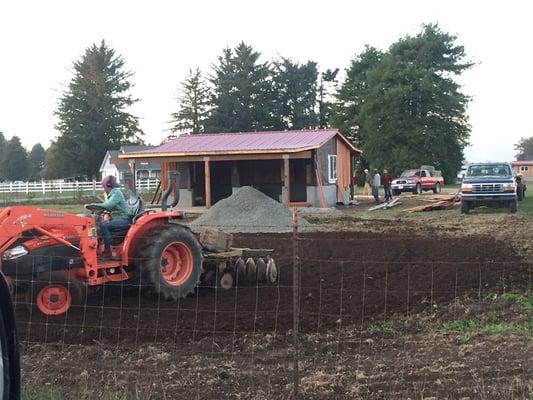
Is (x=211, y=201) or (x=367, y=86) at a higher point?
(x=367, y=86)

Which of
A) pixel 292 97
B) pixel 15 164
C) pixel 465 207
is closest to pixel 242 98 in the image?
pixel 292 97

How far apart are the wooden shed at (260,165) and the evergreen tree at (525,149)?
136m

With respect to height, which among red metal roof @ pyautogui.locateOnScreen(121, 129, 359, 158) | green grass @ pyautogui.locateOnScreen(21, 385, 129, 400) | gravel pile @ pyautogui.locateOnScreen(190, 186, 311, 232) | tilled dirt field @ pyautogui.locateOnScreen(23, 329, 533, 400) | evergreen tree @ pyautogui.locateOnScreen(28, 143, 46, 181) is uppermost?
evergreen tree @ pyautogui.locateOnScreen(28, 143, 46, 181)

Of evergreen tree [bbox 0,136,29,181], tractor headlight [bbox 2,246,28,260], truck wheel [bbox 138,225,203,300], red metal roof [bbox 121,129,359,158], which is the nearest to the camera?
tractor headlight [bbox 2,246,28,260]

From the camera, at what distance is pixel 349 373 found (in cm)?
574

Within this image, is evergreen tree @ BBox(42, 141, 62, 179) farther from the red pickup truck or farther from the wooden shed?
the wooden shed

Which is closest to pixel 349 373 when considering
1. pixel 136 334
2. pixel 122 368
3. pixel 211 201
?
pixel 122 368

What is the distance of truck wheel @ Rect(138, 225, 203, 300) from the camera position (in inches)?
352

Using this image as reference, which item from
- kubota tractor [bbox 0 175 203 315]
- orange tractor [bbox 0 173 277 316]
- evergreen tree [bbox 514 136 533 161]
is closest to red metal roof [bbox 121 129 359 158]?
orange tractor [bbox 0 173 277 316]

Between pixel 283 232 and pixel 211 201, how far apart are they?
45.8ft

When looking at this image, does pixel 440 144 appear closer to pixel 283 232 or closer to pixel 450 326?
pixel 283 232

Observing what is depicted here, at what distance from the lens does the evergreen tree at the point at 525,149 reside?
15762 cm

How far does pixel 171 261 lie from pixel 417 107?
181ft

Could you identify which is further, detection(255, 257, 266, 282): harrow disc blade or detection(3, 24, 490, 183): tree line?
detection(3, 24, 490, 183): tree line
